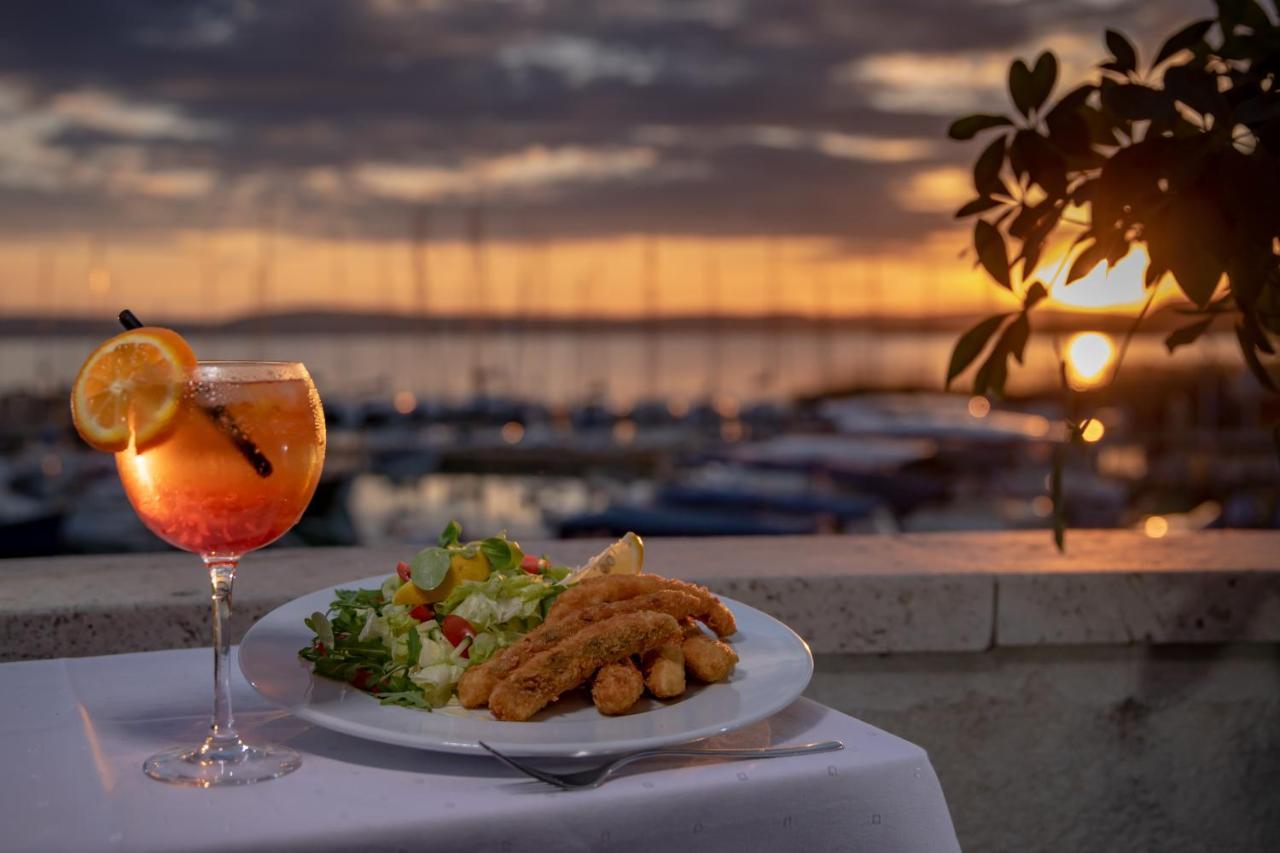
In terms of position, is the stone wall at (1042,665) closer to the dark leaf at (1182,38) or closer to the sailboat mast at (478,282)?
the dark leaf at (1182,38)

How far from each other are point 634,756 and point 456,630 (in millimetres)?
375

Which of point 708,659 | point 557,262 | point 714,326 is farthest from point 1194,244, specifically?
point 714,326

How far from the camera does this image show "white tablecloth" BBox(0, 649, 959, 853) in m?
1.21

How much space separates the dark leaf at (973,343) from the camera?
205cm

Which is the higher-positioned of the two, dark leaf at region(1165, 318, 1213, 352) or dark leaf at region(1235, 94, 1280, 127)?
dark leaf at region(1235, 94, 1280, 127)

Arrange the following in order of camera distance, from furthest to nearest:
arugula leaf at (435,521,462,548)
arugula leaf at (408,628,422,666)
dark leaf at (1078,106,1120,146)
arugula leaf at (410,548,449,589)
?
1. dark leaf at (1078,106,1120,146)
2. arugula leaf at (435,521,462,548)
3. arugula leaf at (410,548,449,589)
4. arugula leaf at (408,628,422,666)

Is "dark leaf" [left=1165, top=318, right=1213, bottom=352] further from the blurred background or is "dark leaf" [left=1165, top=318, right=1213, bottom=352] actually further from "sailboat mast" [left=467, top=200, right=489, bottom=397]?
"sailboat mast" [left=467, top=200, right=489, bottom=397]

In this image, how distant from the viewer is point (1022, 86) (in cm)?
194

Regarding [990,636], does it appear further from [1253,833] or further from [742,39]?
[742,39]

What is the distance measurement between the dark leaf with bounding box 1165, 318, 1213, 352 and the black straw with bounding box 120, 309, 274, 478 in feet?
5.80

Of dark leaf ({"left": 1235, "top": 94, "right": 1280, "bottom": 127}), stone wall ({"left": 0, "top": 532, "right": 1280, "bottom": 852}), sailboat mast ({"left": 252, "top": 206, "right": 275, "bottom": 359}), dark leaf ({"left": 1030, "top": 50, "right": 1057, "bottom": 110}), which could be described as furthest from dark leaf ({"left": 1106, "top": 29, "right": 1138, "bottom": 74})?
sailboat mast ({"left": 252, "top": 206, "right": 275, "bottom": 359})

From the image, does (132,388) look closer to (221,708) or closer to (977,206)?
(221,708)

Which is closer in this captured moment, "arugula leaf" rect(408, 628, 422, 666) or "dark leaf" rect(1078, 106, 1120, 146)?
"arugula leaf" rect(408, 628, 422, 666)

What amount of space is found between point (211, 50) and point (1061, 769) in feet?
77.1
